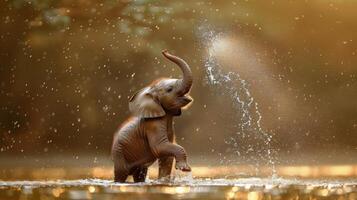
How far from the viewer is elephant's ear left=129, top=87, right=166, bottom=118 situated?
Result: 4.71 meters

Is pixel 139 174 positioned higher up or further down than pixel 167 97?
further down

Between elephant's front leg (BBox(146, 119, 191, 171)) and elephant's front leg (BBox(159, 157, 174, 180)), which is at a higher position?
elephant's front leg (BBox(146, 119, 191, 171))

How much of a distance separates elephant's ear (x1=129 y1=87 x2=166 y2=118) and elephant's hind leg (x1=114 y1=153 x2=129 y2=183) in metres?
0.23

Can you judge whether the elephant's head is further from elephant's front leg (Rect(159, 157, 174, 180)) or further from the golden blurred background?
the golden blurred background

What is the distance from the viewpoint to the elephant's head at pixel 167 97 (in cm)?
470

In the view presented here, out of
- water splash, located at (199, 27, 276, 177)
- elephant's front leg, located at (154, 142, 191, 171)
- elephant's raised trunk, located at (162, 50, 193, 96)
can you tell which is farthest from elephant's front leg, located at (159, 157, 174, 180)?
water splash, located at (199, 27, 276, 177)

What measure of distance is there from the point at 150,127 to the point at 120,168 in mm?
263

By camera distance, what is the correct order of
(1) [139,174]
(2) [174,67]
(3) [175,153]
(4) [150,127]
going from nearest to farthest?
(3) [175,153]
(4) [150,127]
(1) [139,174]
(2) [174,67]

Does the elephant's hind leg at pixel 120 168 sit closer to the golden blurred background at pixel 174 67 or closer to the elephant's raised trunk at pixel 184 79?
the elephant's raised trunk at pixel 184 79

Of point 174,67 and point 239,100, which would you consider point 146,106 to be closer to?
point 174,67

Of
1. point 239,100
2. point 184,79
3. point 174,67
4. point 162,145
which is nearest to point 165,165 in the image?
point 162,145

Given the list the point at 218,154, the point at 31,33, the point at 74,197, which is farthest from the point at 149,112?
the point at 31,33

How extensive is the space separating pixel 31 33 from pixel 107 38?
0.78 m

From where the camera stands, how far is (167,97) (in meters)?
4.77
